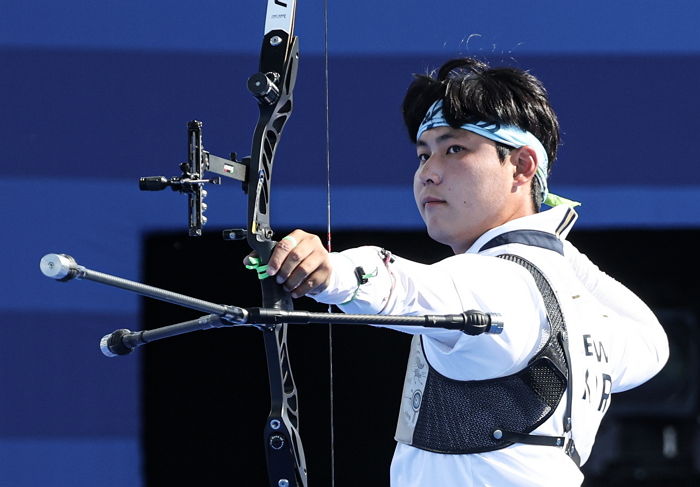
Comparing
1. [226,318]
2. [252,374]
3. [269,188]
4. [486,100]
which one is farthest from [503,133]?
[252,374]

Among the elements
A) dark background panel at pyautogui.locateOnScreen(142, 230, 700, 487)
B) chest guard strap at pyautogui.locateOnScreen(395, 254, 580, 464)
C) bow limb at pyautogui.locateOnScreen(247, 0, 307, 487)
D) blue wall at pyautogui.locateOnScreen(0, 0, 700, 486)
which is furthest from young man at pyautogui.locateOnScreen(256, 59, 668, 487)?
dark background panel at pyautogui.locateOnScreen(142, 230, 700, 487)

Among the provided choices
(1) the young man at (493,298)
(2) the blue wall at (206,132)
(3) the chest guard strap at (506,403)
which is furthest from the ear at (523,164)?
(2) the blue wall at (206,132)

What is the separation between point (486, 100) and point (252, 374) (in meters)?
1.11

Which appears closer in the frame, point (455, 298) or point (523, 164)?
point (455, 298)

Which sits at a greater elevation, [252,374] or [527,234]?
[527,234]

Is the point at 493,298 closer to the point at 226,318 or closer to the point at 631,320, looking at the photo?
the point at 226,318

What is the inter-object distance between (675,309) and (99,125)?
1.61m

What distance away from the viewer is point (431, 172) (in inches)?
74.4

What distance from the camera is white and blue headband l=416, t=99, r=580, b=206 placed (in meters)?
1.91

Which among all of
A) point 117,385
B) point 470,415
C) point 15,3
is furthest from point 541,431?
point 15,3

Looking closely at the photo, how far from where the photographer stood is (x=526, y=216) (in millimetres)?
1916

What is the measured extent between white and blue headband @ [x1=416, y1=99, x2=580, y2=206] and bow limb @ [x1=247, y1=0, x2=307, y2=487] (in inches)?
10.8

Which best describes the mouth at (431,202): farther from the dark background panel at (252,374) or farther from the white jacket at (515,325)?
the dark background panel at (252,374)

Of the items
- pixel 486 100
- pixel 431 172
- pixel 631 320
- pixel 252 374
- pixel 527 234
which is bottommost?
pixel 252 374
